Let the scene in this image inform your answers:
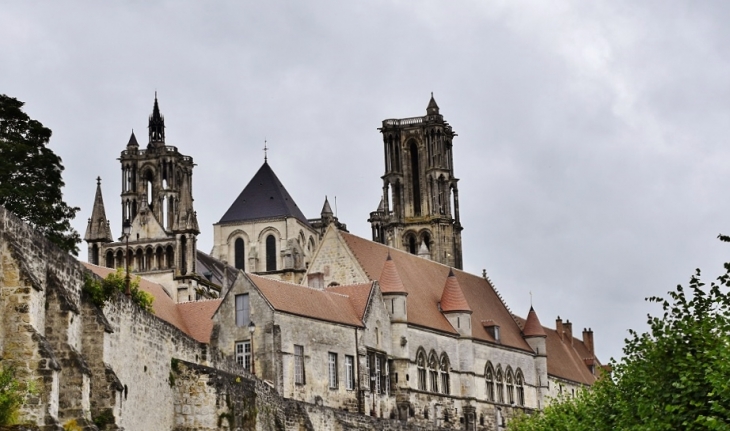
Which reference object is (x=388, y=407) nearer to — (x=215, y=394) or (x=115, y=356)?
(x=215, y=394)

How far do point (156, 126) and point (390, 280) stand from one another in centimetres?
5925

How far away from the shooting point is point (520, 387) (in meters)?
94.8

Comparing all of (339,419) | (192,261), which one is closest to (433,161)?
(192,261)

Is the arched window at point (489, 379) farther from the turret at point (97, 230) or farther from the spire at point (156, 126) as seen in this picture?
the spire at point (156, 126)

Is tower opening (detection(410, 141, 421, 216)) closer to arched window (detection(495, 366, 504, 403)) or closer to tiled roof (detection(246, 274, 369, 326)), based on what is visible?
arched window (detection(495, 366, 504, 403))

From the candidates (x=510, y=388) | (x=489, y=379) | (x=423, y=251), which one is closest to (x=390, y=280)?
(x=489, y=379)

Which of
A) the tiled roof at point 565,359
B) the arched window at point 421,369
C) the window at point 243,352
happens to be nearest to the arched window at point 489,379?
the arched window at point 421,369

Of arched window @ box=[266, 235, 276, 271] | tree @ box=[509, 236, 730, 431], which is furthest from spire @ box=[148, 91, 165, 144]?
tree @ box=[509, 236, 730, 431]

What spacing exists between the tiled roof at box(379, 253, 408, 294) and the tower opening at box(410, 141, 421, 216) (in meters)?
44.1

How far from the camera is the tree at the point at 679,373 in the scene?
3055 cm

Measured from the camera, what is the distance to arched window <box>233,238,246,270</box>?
5059 inches

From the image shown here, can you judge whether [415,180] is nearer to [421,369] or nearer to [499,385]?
[499,385]

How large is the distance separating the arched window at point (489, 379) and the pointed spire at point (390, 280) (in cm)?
1006

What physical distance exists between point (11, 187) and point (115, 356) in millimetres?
21104
